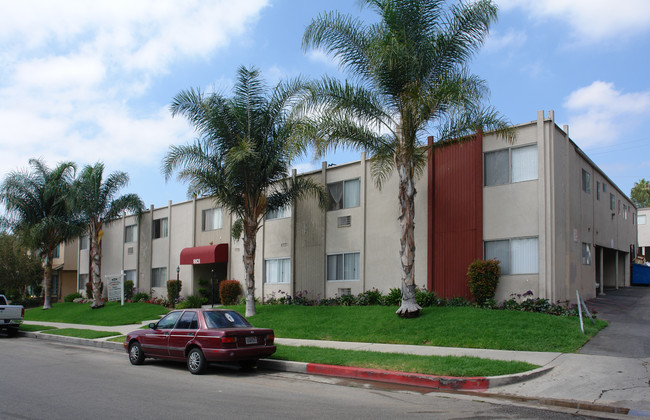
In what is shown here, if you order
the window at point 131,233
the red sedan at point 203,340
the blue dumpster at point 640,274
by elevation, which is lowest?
the red sedan at point 203,340

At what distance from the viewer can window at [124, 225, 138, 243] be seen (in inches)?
1485

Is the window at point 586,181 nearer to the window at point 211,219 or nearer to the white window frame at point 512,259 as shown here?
the white window frame at point 512,259

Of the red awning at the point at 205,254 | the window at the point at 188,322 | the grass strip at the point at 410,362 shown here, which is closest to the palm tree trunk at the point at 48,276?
the red awning at the point at 205,254

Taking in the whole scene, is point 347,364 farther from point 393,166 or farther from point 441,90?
point 393,166

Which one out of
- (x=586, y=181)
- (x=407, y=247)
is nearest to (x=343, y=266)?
(x=407, y=247)

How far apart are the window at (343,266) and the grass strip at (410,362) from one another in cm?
893

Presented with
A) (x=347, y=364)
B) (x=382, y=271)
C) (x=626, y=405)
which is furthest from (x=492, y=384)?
(x=382, y=271)

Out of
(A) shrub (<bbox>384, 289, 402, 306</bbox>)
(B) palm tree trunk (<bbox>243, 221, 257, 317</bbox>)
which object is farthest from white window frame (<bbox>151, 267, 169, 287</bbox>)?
(A) shrub (<bbox>384, 289, 402, 306</bbox>)

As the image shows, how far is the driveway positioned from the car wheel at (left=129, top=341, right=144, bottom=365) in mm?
10342

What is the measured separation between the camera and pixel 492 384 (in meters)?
9.30

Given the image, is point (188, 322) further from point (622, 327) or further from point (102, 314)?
point (102, 314)

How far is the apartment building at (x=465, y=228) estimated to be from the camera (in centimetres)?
1706

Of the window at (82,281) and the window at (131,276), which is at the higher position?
the window at (131,276)

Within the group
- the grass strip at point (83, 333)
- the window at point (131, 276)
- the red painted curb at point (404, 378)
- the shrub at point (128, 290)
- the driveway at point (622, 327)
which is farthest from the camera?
the window at point (131, 276)
